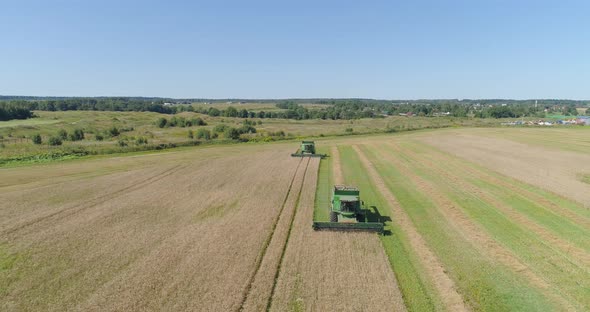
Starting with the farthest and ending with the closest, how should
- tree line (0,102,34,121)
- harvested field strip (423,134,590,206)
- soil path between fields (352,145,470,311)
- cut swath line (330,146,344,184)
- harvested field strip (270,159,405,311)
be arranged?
tree line (0,102,34,121), cut swath line (330,146,344,184), harvested field strip (423,134,590,206), soil path between fields (352,145,470,311), harvested field strip (270,159,405,311)

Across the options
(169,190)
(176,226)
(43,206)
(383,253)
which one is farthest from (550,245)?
(43,206)

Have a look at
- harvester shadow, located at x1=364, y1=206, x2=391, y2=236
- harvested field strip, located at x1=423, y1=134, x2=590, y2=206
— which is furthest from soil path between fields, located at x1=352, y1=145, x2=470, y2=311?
harvested field strip, located at x1=423, y1=134, x2=590, y2=206

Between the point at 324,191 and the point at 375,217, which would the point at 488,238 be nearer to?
the point at 375,217

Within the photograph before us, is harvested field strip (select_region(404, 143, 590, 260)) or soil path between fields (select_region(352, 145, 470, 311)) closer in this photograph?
soil path between fields (select_region(352, 145, 470, 311))

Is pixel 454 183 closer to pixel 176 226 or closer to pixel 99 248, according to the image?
pixel 176 226

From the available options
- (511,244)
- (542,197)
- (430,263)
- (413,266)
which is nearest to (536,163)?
(542,197)

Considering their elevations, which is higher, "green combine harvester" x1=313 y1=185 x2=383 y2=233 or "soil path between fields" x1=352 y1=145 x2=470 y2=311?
"green combine harvester" x1=313 y1=185 x2=383 y2=233

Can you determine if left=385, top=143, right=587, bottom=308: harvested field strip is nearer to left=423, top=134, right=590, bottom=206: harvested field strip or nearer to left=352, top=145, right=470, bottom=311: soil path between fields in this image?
left=352, top=145, right=470, bottom=311: soil path between fields
